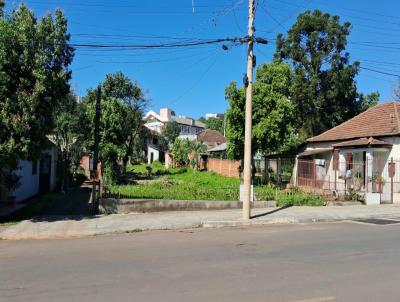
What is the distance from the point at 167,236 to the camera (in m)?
12.7

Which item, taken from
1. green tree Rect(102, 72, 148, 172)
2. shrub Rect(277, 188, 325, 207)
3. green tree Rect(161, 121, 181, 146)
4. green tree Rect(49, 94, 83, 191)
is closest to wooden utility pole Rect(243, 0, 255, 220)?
shrub Rect(277, 188, 325, 207)

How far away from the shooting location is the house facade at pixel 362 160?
871 inches

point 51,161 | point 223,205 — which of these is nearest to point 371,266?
point 223,205

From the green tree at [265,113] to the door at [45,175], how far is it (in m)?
11.4

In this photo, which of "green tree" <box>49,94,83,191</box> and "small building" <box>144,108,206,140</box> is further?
"small building" <box>144,108,206,140</box>

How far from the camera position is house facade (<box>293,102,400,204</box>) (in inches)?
871

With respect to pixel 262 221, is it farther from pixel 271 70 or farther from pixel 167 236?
pixel 271 70

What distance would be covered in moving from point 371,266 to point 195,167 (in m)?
A: 46.1

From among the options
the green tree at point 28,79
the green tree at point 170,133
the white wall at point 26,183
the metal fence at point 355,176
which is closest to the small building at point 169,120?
the green tree at point 170,133

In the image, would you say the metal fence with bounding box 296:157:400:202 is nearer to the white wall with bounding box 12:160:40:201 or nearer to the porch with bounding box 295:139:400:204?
the porch with bounding box 295:139:400:204

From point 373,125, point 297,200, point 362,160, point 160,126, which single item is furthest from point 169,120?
point 297,200

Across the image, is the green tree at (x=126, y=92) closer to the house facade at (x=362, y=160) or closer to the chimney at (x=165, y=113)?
the house facade at (x=362, y=160)

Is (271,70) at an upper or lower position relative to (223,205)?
upper

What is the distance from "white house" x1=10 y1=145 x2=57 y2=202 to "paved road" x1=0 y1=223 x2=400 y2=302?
9456 millimetres
